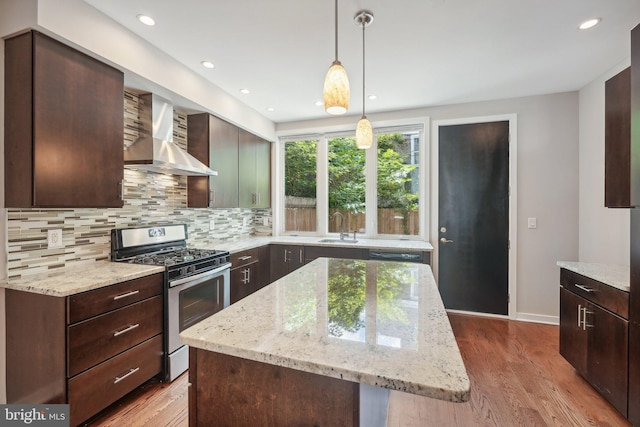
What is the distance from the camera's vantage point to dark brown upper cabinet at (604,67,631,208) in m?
1.91

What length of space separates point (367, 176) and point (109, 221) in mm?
2939

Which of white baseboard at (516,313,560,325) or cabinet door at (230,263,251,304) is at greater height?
cabinet door at (230,263,251,304)

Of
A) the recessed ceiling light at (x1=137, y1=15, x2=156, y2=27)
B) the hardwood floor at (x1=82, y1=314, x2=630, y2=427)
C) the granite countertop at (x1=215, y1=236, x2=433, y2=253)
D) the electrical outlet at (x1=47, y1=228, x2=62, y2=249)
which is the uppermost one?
the recessed ceiling light at (x1=137, y1=15, x2=156, y2=27)

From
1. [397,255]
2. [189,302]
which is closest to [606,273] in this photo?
[397,255]

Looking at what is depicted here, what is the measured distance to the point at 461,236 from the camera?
3547 mm

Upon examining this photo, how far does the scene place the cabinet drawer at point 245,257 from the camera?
3.08m

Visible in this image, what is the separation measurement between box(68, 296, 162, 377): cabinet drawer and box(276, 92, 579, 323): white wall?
3.73 m

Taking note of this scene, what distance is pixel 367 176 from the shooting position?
4.01m

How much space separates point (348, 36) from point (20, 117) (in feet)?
7.00

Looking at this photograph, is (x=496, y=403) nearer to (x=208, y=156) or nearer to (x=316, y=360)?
(x=316, y=360)

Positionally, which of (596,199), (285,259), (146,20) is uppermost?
(146,20)

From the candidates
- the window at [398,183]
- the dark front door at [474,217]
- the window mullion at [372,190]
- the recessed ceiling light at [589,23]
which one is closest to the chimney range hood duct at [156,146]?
the window mullion at [372,190]

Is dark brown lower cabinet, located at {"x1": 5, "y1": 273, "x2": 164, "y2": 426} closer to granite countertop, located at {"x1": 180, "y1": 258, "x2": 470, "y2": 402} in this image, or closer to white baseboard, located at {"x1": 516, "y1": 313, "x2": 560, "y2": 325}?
granite countertop, located at {"x1": 180, "y1": 258, "x2": 470, "y2": 402}

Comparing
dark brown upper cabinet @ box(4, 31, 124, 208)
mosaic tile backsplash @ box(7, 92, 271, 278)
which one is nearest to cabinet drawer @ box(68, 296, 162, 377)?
mosaic tile backsplash @ box(7, 92, 271, 278)
